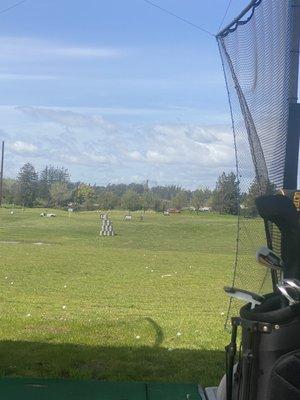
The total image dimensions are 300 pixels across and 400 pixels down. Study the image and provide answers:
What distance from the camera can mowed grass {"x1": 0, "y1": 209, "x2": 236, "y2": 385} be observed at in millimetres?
5293

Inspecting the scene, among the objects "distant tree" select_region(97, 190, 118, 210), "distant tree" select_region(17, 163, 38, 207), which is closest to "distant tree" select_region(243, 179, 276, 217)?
"distant tree" select_region(97, 190, 118, 210)

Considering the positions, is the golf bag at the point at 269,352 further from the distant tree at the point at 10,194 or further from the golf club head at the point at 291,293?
the distant tree at the point at 10,194

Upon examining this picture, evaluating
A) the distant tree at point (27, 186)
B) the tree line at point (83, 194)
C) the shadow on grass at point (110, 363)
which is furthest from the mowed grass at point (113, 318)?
the distant tree at point (27, 186)

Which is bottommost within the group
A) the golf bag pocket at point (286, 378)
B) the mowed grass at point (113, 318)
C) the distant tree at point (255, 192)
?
the mowed grass at point (113, 318)

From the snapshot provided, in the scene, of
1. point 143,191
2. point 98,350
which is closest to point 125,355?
point 98,350

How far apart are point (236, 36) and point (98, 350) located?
3.17 m

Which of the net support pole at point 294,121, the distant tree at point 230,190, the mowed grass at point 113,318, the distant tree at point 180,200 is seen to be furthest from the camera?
the distant tree at point 180,200

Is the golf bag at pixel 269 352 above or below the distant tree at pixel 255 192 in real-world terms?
below

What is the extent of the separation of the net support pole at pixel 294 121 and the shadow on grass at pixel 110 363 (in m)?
1.91

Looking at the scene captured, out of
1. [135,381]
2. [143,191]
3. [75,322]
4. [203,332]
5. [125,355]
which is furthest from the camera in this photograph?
[143,191]

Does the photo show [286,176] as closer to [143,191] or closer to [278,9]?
[278,9]

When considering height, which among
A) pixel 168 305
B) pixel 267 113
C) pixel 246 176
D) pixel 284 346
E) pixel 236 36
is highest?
pixel 236 36

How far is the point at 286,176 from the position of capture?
3.54 meters

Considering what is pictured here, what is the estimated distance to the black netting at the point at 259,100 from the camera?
359 cm
